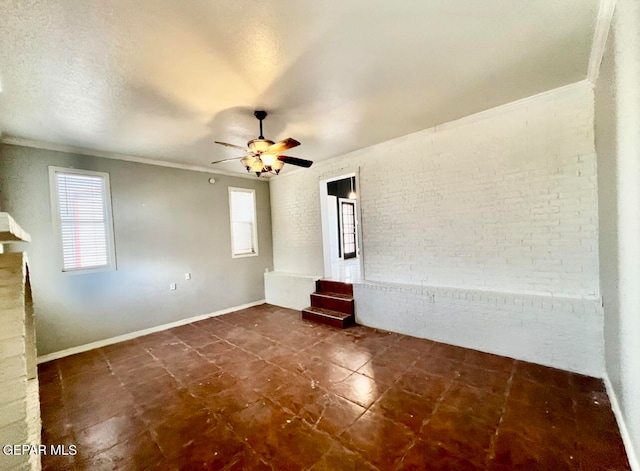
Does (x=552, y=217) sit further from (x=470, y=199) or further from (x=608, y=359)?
(x=608, y=359)

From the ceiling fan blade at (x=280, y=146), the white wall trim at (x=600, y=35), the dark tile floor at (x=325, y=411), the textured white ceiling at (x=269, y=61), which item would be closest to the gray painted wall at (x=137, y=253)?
the dark tile floor at (x=325, y=411)

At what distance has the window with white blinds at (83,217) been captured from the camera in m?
3.62

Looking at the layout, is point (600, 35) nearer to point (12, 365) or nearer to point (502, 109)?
point (502, 109)

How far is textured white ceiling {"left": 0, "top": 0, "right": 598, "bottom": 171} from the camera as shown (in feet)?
5.42

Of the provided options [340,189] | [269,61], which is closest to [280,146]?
[269,61]

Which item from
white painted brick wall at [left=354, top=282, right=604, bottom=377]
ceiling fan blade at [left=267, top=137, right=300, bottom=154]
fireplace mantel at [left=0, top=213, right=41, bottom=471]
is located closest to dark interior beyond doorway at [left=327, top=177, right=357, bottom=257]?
white painted brick wall at [left=354, top=282, right=604, bottom=377]

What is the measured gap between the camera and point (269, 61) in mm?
2090

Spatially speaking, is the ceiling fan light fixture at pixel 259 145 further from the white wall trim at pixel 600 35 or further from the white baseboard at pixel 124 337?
the white baseboard at pixel 124 337

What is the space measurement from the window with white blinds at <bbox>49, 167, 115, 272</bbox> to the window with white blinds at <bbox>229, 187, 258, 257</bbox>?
2078 millimetres

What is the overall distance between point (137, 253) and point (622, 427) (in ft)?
18.9

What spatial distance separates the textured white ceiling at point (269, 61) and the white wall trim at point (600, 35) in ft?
0.14

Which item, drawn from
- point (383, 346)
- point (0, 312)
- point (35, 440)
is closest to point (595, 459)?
point (383, 346)

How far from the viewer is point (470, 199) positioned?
3.42 m

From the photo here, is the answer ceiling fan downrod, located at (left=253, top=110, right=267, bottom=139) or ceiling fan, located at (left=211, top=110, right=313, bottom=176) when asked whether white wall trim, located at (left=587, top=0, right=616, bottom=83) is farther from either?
ceiling fan downrod, located at (left=253, top=110, right=267, bottom=139)
